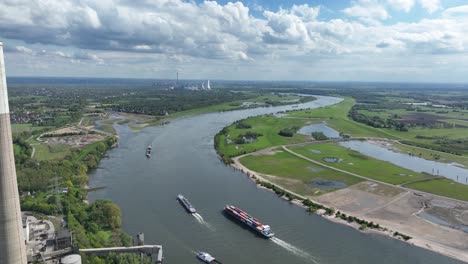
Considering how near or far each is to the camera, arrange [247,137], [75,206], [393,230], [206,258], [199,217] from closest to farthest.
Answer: [206,258] → [393,230] → [75,206] → [199,217] → [247,137]

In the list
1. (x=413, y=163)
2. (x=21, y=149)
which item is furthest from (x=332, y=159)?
(x=21, y=149)

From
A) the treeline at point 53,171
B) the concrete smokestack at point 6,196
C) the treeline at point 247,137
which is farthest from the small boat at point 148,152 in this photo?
the concrete smokestack at point 6,196

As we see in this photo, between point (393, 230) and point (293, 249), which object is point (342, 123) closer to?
point (393, 230)

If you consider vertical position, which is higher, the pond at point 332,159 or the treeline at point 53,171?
the treeline at point 53,171

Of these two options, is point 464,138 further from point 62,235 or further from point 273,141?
point 62,235

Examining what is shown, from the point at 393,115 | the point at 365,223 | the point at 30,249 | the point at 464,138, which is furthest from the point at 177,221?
the point at 393,115

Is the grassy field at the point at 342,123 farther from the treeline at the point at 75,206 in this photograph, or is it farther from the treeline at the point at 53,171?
the treeline at the point at 75,206
